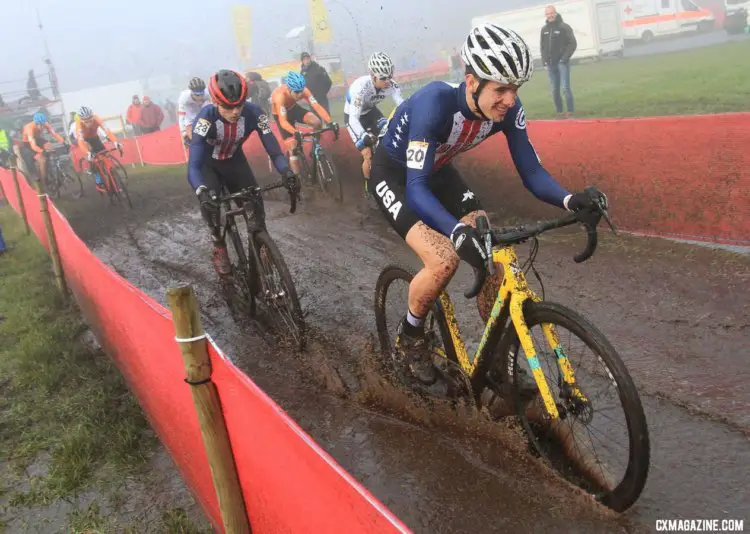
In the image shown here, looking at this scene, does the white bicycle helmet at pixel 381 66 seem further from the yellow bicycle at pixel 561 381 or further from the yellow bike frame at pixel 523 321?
the yellow bike frame at pixel 523 321

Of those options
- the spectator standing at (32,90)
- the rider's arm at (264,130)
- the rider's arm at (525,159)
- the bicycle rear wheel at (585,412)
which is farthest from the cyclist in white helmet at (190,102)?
the spectator standing at (32,90)

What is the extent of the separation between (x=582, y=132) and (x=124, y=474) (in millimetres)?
6162

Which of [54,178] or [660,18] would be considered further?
[660,18]

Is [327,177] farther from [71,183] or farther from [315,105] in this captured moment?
[71,183]

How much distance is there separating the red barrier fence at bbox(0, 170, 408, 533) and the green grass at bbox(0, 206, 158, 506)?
0.21 metres

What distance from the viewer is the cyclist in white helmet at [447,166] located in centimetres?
339

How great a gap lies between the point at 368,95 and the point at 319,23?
24.8 meters

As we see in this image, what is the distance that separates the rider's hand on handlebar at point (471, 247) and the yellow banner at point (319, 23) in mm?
30572

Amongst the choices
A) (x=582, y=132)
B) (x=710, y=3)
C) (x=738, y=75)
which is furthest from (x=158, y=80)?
(x=582, y=132)

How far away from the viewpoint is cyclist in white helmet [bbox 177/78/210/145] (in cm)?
1155

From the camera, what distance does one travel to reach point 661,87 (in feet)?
53.9

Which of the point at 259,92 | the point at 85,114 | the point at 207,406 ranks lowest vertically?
the point at 207,406

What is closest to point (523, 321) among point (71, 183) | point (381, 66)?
point (381, 66)

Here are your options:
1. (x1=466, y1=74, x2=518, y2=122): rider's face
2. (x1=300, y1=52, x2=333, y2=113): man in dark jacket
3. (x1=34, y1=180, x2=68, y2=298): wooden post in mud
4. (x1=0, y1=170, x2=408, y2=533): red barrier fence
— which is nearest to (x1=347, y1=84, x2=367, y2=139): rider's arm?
(x1=34, y1=180, x2=68, y2=298): wooden post in mud
